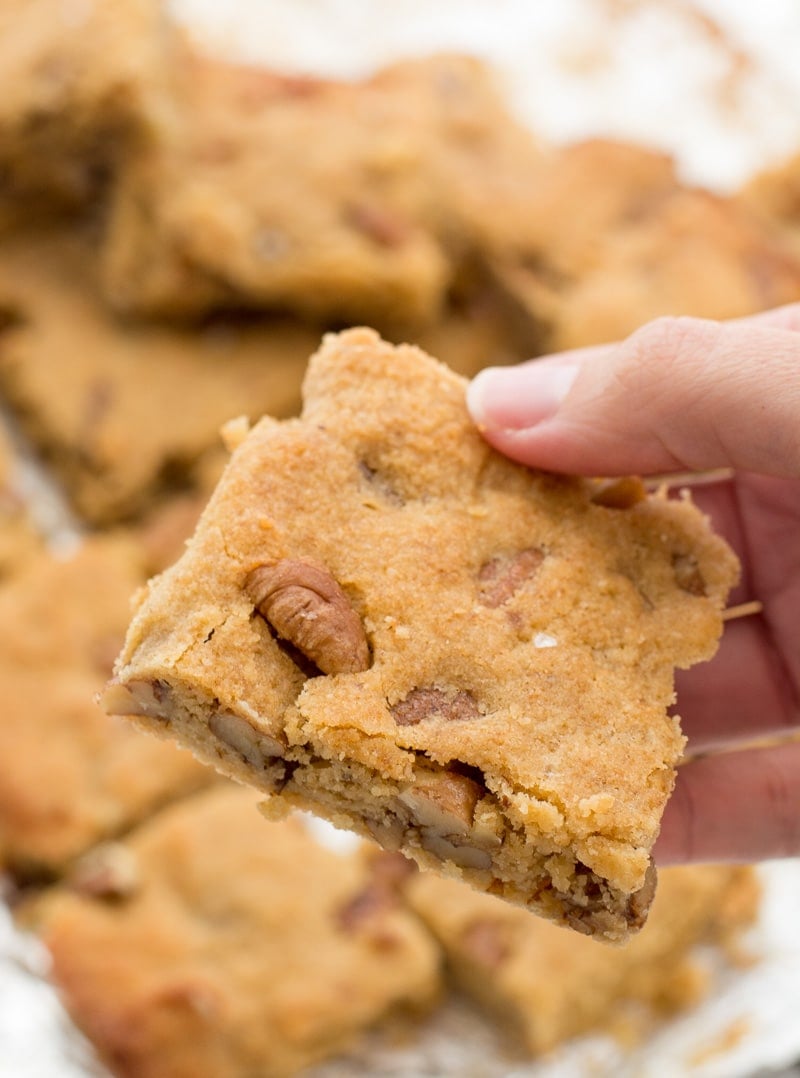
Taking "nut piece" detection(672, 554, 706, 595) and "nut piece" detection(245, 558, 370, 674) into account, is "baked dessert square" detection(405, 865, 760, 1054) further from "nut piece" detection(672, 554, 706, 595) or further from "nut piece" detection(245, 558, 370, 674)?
"nut piece" detection(245, 558, 370, 674)

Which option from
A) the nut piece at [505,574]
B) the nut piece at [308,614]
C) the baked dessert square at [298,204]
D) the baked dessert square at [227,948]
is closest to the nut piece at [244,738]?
the nut piece at [308,614]

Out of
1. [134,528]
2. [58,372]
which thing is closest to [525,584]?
[134,528]

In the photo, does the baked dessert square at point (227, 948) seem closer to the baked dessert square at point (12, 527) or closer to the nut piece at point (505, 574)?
the baked dessert square at point (12, 527)

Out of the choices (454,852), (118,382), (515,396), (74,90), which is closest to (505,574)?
(515,396)

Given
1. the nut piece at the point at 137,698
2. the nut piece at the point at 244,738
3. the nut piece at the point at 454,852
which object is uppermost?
the nut piece at the point at 137,698

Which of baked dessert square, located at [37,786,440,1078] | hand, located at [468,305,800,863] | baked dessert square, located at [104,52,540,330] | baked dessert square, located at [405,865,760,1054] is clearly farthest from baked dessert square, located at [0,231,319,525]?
hand, located at [468,305,800,863]

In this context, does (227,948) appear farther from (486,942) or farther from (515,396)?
(515,396)
